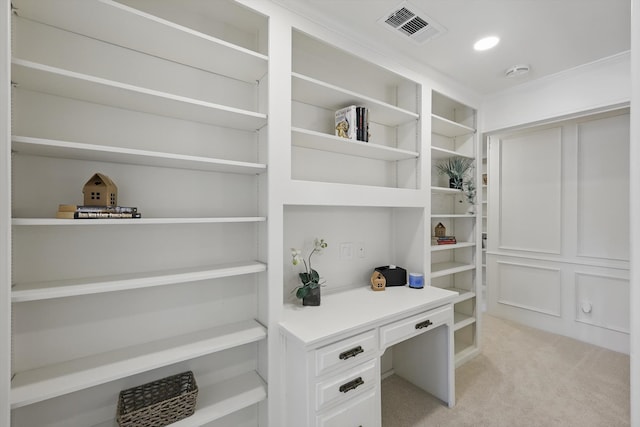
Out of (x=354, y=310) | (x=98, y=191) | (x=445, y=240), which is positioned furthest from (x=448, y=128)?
(x=98, y=191)

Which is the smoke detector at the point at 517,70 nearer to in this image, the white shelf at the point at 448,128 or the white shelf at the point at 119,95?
the white shelf at the point at 448,128

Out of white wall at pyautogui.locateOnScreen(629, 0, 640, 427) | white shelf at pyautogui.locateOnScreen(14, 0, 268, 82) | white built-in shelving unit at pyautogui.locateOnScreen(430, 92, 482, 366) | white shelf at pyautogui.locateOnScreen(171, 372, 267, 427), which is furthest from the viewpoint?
white built-in shelving unit at pyautogui.locateOnScreen(430, 92, 482, 366)

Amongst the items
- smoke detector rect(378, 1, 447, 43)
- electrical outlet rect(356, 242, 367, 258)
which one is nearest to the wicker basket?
electrical outlet rect(356, 242, 367, 258)

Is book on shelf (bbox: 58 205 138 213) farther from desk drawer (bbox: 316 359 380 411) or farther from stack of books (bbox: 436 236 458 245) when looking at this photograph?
stack of books (bbox: 436 236 458 245)

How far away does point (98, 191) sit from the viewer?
1.22m

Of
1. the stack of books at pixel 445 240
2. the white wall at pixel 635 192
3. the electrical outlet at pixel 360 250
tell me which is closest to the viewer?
the white wall at pixel 635 192

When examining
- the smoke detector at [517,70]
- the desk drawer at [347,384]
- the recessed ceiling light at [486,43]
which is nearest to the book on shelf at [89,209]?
the desk drawer at [347,384]

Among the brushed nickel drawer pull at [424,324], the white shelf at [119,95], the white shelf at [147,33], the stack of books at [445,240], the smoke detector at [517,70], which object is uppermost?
the smoke detector at [517,70]

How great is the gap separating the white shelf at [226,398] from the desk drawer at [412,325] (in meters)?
0.73

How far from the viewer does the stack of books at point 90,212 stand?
1.14 metres

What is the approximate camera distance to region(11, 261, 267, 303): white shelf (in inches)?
42.1

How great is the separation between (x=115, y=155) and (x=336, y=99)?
1.33 metres

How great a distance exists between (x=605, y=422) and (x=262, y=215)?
102 inches

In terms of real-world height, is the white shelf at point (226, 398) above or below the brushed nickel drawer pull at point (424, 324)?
below
